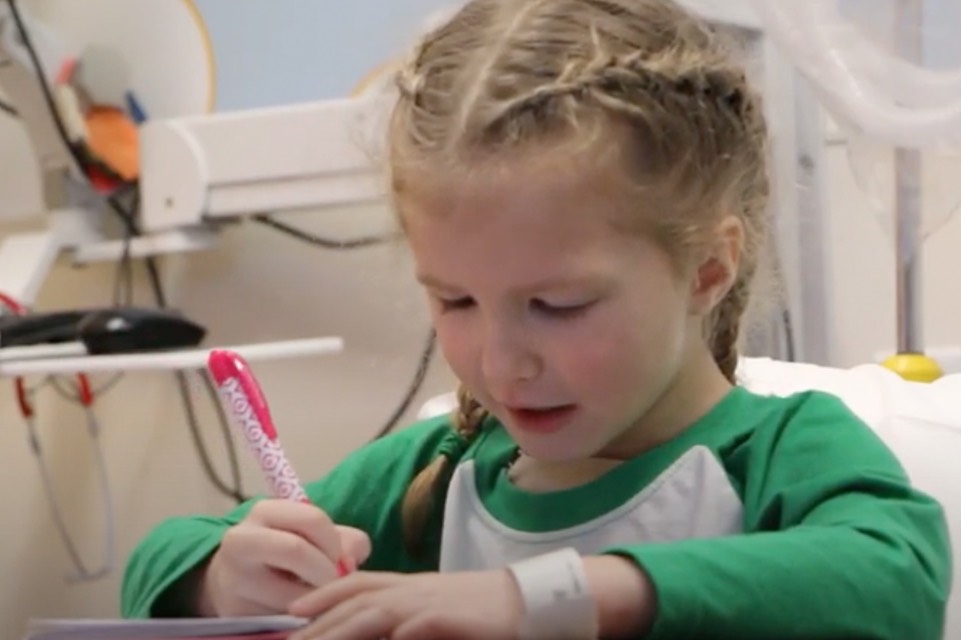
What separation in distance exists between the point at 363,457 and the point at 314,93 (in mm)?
793

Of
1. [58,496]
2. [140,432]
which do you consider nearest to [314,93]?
[140,432]

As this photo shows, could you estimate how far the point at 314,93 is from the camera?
154 centimetres

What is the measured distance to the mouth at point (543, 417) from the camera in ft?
2.22

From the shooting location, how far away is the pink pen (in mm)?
674

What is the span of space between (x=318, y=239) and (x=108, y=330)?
0.35 m

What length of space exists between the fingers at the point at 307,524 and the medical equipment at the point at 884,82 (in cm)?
62

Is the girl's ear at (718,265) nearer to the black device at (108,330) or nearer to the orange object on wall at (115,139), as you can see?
the black device at (108,330)

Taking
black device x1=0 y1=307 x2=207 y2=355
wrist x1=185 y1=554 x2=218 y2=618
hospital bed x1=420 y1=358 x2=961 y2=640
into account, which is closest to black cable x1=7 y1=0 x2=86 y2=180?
black device x1=0 y1=307 x2=207 y2=355

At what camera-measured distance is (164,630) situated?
1.83ft

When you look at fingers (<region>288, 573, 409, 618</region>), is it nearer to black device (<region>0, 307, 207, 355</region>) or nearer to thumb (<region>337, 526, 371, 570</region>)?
thumb (<region>337, 526, 371, 570</region>)

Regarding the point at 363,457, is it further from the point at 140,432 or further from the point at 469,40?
the point at 140,432

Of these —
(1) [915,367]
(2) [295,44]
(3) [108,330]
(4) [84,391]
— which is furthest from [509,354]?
(4) [84,391]

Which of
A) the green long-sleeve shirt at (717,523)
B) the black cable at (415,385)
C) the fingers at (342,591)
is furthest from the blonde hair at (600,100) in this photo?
the black cable at (415,385)

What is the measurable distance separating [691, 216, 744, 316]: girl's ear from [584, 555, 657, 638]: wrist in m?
0.21
